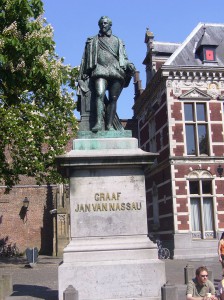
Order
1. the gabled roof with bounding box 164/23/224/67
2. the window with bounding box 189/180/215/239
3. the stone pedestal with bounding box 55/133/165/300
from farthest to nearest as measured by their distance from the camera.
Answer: the gabled roof with bounding box 164/23/224/67, the window with bounding box 189/180/215/239, the stone pedestal with bounding box 55/133/165/300

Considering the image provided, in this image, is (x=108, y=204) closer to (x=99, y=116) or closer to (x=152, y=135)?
(x=99, y=116)

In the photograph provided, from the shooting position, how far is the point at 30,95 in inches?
816

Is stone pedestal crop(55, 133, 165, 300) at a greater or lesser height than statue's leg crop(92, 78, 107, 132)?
lesser

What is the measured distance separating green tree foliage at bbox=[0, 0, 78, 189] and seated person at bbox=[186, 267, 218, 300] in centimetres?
633

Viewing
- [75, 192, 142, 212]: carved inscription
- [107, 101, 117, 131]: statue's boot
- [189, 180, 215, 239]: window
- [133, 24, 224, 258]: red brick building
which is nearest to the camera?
[75, 192, 142, 212]: carved inscription

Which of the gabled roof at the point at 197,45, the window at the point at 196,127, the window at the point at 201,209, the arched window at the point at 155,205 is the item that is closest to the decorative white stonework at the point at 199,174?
the window at the point at 201,209

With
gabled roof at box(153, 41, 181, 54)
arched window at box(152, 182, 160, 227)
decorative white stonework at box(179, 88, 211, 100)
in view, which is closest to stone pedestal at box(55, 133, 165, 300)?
decorative white stonework at box(179, 88, 211, 100)

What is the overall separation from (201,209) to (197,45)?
A: 9062mm

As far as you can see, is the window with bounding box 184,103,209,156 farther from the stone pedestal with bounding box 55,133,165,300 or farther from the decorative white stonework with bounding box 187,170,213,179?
the stone pedestal with bounding box 55,133,165,300

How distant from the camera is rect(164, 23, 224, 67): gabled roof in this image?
24812 mm

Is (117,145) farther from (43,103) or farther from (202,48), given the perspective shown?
(202,48)

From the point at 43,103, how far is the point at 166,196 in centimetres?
843

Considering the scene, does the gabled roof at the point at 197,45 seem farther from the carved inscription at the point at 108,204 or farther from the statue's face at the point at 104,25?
the carved inscription at the point at 108,204

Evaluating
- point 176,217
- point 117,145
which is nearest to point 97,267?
point 117,145
